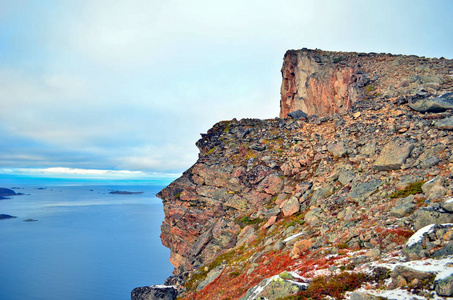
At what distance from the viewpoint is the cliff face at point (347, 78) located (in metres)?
34.8

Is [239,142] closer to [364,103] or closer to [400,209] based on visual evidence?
[364,103]

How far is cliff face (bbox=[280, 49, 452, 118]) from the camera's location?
3481 cm

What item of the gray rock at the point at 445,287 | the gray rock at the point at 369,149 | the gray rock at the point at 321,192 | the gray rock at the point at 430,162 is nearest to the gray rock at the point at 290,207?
the gray rock at the point at 321,192

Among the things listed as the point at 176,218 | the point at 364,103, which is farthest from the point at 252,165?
the point at 364,103

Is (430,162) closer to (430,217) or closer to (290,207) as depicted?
(430,217)

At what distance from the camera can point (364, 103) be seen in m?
33.9

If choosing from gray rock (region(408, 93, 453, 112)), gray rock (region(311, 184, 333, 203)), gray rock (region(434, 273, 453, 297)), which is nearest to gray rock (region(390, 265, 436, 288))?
gray rock (region(434, 273, 453, 297))

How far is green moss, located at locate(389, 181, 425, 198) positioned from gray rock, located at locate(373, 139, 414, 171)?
9.93 ft

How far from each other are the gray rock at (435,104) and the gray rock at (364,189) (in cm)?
1179

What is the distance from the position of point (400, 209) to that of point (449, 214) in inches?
114

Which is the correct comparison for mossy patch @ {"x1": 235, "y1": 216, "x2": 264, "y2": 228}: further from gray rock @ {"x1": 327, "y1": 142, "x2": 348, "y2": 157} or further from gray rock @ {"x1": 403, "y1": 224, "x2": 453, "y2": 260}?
gray rock @ {"x1": 403, "y1": 224, "x2": 453, "y2": 260}

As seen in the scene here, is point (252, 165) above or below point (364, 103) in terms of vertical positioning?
below

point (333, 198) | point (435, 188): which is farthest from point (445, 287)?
point (333, 198)

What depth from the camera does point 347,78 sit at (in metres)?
45.6
